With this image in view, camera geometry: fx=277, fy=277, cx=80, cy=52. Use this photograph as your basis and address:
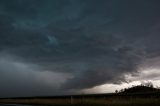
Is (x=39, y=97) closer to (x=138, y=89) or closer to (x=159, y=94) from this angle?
(x=138, y=89)

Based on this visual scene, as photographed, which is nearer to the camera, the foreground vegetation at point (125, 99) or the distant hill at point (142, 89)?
the foreground vegetation at point (125, 99)

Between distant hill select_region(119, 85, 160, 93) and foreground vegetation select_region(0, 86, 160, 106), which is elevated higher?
distant hill select_region(119, 85, 160, 93)

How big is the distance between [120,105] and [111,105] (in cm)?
96

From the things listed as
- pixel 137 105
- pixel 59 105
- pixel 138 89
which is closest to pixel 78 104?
pixel 59 105

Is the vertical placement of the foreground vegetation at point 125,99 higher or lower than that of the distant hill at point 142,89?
lower

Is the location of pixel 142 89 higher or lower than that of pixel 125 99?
higher

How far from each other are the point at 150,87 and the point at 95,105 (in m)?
8.06

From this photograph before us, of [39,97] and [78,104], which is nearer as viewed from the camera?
[78,104]

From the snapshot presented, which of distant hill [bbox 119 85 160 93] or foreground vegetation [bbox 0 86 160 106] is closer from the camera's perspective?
foreground vegetation [bbox 0 86 160 106]

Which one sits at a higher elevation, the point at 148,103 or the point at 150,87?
the point at 150,87

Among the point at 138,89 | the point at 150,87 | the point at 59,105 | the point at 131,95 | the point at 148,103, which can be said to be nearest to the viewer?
the point at 148,103

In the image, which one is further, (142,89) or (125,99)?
(142,89)

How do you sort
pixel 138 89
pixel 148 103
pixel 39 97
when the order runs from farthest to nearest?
pixel 39 97, pixel 138 89, pixel 148 103

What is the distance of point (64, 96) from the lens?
30344 mm
